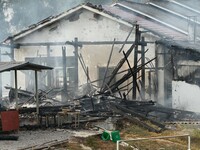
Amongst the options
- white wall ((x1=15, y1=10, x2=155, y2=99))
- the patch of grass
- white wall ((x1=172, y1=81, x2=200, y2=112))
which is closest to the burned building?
white wall ((x1=15, y1=10, x2=155, y2=99))

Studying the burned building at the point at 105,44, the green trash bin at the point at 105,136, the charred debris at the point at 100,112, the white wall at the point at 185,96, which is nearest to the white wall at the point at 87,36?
the burned building at the point at 105,44

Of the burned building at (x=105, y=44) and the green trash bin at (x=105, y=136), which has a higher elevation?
the burned building at (x=105, y=44)

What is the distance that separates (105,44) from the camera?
78.2 feet

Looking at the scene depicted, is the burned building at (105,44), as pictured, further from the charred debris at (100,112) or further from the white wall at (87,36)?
the charred debris at (100,112)

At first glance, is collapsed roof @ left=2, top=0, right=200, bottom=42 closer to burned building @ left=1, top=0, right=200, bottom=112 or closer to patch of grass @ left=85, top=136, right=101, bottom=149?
burned building @ left=1, top=0, right=200, bottom=112

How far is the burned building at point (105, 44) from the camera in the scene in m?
22.5

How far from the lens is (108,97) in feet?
62.0

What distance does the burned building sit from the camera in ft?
73.7

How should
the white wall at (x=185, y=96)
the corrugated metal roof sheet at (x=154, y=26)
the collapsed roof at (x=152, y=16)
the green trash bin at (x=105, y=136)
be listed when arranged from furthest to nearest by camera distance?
the collapsed roof at (x=152, y=16) < the corrugated metal roof sheet at (x=154, y=26) < the white wall at (x=185, y=96) < the green trash bin at (x=105, y=136)

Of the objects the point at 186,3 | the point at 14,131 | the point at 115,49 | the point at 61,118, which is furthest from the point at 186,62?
the point at 186,3

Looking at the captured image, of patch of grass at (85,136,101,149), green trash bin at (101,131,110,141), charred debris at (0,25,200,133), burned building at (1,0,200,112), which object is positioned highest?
burned building at (1,0,200,112)

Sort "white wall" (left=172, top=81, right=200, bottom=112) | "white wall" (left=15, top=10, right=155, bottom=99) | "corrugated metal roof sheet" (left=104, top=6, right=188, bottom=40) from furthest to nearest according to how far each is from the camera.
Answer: "white wall" (left=15, top=10, right=155, bottom=99) → "corrugated metal roof sheet" (left=104, top=6, right=188, bottom=40) → "white wall" (left=172, top=81, right=200, bottom=112)

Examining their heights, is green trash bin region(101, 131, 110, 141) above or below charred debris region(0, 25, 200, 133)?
below

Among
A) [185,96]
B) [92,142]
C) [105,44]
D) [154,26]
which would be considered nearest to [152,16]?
[154,26]
